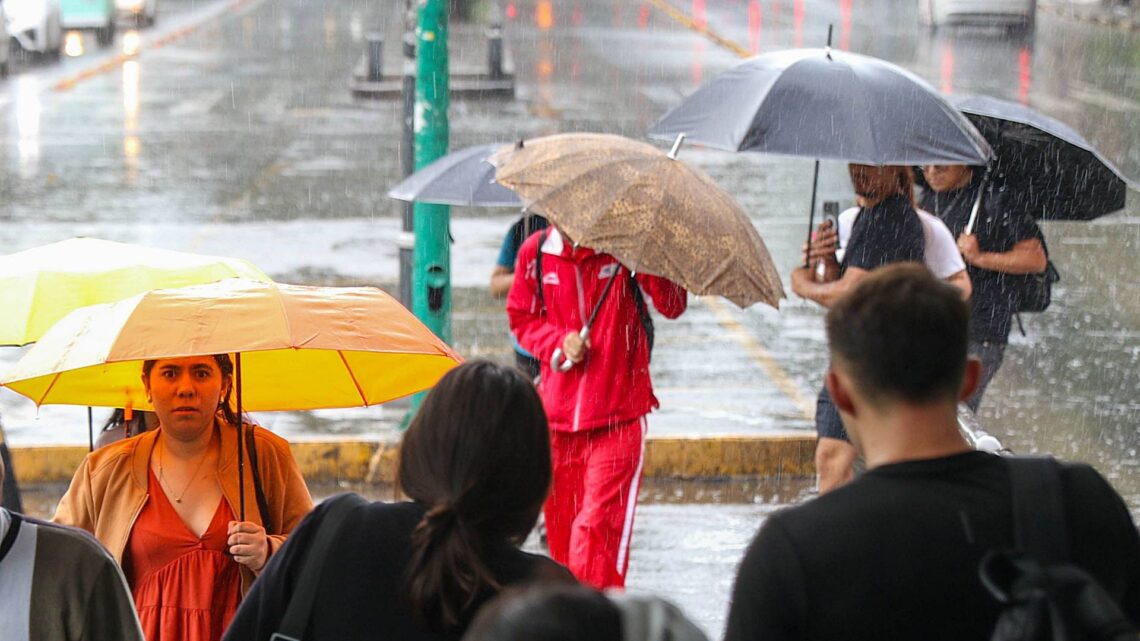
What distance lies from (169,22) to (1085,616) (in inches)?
1432

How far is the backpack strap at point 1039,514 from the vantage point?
2.67 metres

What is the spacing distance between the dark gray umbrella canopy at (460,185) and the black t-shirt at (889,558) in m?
4.26

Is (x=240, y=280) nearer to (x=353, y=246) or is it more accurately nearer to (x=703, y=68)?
(x=353, y=246)

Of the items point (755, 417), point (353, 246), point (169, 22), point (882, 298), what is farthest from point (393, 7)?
point (882, 298)

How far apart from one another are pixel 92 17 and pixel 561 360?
28312 millimetres

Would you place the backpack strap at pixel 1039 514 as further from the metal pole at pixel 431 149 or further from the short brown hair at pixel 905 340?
the metal pole at pixel 431 149

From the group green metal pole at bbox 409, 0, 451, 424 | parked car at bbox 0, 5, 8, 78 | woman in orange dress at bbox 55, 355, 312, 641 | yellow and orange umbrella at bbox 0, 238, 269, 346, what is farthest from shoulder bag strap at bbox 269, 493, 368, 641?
parked car at bbox 0, 5, 8, 78

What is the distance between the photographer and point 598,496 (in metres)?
5.84

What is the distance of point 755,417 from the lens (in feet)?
29.8

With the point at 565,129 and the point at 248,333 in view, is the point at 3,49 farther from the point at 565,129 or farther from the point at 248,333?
the point at 248,333

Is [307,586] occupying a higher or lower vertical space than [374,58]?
higher

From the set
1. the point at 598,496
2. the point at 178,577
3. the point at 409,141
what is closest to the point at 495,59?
the point at 409,141

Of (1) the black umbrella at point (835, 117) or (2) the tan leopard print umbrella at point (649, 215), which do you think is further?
(1) the black umbrella at point (835, 117)

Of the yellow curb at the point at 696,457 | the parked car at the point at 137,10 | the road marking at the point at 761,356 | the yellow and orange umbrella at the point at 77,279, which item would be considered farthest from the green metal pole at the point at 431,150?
the parked car at the point at 137,10
